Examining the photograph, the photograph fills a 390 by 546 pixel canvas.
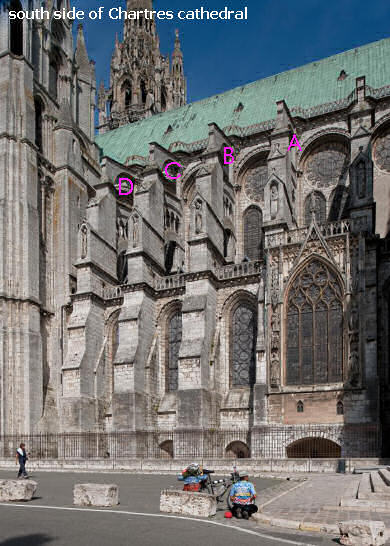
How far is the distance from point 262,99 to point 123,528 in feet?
103

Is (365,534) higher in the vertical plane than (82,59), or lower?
lower

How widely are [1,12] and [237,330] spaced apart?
63.8ft

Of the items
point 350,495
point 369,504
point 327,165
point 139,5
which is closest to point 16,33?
point 327,165

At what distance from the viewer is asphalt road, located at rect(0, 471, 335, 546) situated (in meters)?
7.90

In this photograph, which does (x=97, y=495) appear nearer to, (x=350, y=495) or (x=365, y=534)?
(x=350, y=495)

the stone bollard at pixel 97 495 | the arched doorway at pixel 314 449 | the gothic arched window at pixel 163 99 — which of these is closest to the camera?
the stone bollard at pixel 97 495

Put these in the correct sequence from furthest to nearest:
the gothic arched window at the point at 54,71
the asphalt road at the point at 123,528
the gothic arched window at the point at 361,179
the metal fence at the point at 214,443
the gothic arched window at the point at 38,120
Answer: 1. the gothic arched window at the point at 54,71
2. the gothic arched window at the point at 38,120
3. the gothic arched window at the point at 361,179
4. the metal fence at the point at 214,443
5. the asphalt road at the point at 123,528

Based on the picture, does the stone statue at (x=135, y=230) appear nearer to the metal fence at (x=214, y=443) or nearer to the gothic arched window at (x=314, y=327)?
the gothic arched window at (x=314, y=327)

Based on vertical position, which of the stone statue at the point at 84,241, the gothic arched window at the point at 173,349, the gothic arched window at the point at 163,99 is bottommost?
the gothic arched window at the point at 173,349

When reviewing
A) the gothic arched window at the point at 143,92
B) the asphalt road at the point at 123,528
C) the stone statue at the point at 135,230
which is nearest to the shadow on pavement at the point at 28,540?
the asphalt road at the point at 123,528

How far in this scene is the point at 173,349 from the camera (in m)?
28.3

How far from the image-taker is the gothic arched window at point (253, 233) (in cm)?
3178

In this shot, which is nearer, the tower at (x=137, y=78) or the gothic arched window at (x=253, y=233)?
the gothic arched window at (x=253, y=233)

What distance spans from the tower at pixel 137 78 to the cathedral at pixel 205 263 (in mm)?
12837
